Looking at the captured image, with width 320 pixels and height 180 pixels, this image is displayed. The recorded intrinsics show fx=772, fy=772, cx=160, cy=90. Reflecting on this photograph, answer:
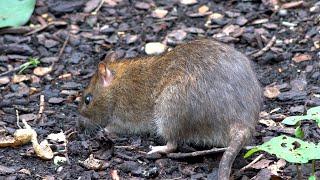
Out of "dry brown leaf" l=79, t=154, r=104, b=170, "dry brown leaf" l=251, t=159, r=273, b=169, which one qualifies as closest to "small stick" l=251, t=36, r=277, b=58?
"dry brown leaf" l=251, t=159, r=273, b=169

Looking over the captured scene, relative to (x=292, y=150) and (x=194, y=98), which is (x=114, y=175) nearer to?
(x=194, y=98)

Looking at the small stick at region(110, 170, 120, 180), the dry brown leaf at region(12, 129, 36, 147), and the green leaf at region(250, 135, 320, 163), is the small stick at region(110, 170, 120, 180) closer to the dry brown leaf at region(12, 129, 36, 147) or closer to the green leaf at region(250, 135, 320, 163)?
the dry brown leaf at region(12, 129, 36, 147)

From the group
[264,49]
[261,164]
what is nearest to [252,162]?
[261,164]

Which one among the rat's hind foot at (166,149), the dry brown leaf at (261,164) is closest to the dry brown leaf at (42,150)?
the rat's hind foot at (166,149)

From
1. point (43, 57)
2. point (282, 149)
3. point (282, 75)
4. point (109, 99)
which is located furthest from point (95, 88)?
point (282, 149)

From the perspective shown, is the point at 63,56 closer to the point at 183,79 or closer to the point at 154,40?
the point at 154,40

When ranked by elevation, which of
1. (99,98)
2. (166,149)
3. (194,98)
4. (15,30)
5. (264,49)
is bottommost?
(166,149)

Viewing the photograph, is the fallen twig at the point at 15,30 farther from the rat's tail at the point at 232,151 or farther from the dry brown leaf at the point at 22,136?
the rat's tail at the point at 232,151
